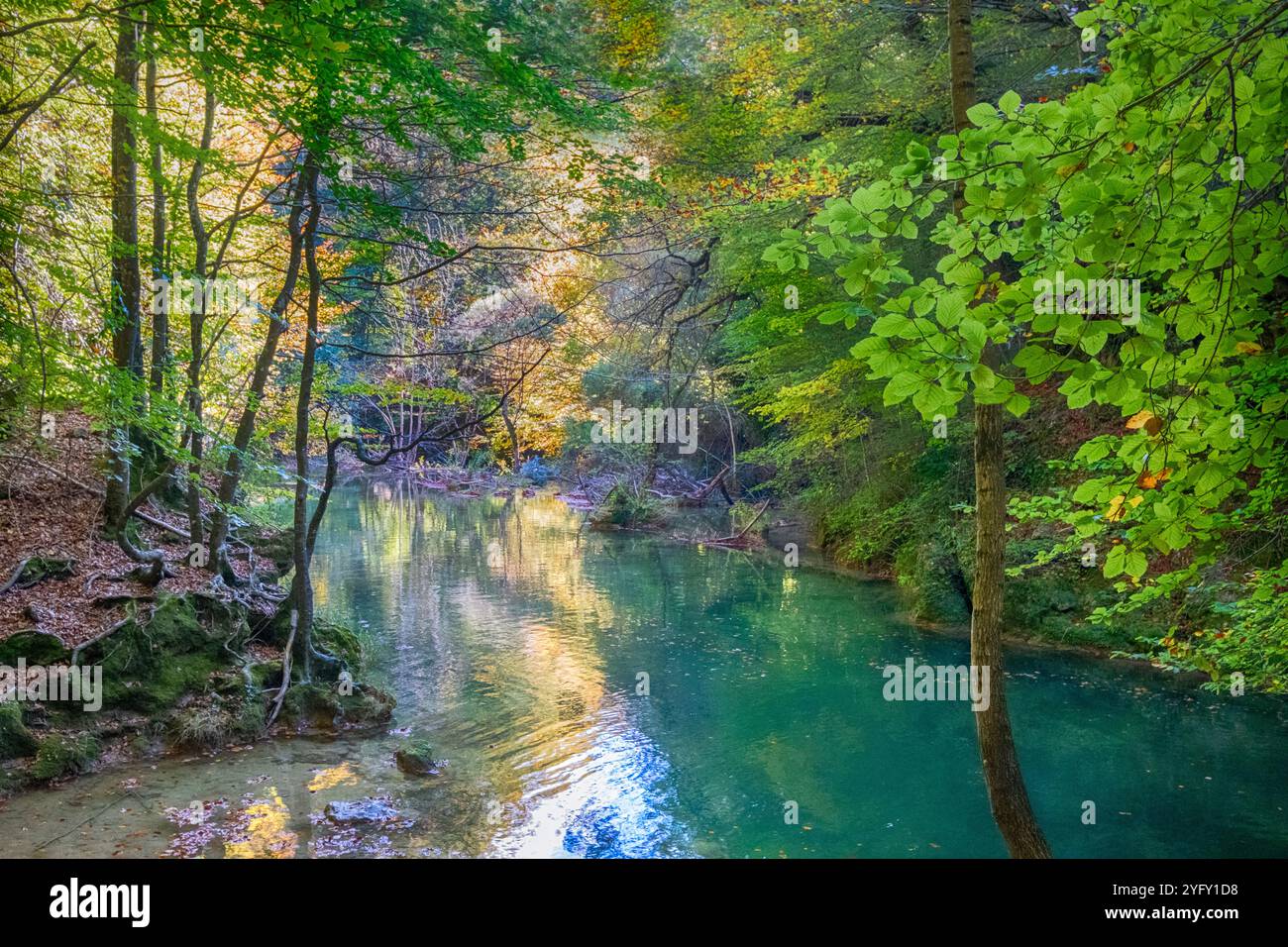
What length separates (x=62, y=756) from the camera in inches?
271

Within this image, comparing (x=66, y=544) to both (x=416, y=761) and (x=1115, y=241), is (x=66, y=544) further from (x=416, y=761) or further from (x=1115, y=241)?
(x=1115, y=241)

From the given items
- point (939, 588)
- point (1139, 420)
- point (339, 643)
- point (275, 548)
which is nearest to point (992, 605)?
A: point (1139, 420)

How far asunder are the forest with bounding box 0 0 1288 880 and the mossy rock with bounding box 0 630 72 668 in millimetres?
46

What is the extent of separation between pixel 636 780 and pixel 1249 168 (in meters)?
7.14

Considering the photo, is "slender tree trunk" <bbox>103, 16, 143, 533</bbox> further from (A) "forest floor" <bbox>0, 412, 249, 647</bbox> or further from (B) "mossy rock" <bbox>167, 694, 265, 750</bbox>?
(B) "mossy rock" <bbox>167, 694, 265, 750</bbox>

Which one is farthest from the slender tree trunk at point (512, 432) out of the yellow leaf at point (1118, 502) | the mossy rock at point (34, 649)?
the yellow leaf at point (1118, 502)

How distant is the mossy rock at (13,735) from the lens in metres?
6.62

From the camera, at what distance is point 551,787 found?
7.73 m

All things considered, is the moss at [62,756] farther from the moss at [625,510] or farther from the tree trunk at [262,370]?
the moss at [625,510]

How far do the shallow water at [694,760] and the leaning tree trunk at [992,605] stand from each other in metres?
2.97

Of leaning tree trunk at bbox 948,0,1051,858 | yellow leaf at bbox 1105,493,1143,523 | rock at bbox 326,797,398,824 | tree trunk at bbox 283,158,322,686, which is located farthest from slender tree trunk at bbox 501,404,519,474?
yellow leaf at bbox 1105,493,1143,523

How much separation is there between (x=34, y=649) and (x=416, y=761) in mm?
3692
